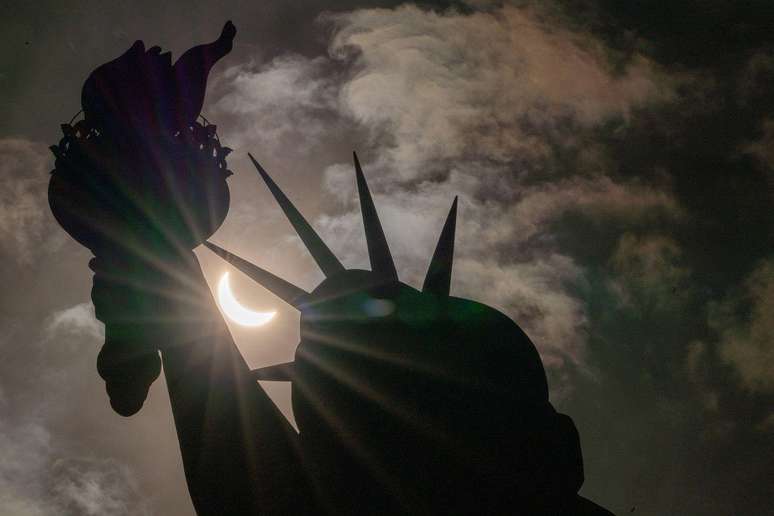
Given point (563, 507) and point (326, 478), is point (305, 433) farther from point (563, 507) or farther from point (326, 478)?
point (563, 507)

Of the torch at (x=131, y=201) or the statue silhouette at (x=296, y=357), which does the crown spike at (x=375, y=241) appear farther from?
the torch at (x=131, y=201)

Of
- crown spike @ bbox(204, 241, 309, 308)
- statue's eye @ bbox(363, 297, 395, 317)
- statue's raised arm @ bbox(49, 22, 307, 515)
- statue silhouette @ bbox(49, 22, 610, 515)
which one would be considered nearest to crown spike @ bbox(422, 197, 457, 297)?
statue silhouette @ bbox(49, 22, 610, 515)

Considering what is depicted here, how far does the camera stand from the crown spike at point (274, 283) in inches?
349

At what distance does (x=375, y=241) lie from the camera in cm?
942

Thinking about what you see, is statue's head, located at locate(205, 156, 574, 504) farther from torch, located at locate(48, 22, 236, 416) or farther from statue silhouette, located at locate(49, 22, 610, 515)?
torch, located at locate(48, 22, 236, 416)

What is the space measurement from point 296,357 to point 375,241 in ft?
7.84

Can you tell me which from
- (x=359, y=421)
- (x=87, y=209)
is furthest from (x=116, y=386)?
(x=359, y=421)

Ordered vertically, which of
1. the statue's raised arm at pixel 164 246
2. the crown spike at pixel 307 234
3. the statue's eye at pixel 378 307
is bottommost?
the statue's raised arm at pixel 164 246

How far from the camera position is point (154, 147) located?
6699mm

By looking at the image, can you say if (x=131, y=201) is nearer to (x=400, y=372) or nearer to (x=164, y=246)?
(x=164, y=246)

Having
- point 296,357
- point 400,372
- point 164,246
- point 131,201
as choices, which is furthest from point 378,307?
point 131,201

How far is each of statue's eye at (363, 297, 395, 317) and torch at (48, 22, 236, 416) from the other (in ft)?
9.59

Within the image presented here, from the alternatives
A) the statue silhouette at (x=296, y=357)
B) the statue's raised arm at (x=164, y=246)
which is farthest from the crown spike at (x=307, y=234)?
the statue's raised arm at (x=164, y=246)

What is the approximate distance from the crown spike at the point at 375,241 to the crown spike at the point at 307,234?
0.63 m
